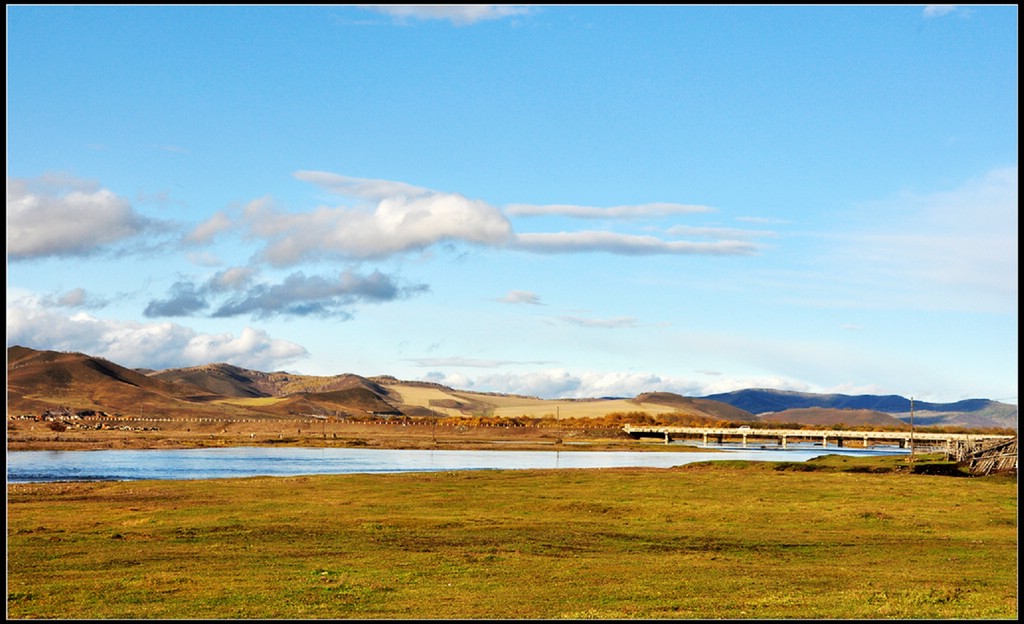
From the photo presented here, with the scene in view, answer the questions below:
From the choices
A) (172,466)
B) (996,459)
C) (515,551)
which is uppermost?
(996,459)

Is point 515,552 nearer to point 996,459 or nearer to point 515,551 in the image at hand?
point 515,551

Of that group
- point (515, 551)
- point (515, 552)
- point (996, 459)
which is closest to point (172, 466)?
point (996, 459)

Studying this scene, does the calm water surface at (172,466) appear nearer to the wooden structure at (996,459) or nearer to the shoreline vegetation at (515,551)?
the shoreline vegetation at (515,551)

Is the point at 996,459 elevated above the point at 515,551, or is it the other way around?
the point at 996,459

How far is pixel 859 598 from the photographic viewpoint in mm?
27844

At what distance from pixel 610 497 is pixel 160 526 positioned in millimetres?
27575

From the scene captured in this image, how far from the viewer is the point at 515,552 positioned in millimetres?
37781

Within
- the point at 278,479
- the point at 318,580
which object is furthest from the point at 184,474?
the point at 318,580

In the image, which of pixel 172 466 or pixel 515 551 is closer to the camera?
pixel 515 551

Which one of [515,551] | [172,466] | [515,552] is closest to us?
[515,552]

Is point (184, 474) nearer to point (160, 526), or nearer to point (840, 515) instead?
point (160, 526)

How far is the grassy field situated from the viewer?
1065 inches

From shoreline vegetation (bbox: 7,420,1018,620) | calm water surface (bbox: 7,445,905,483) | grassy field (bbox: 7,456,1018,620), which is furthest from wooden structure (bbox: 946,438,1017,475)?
calm water surface (bbox: 7,445,905,483)

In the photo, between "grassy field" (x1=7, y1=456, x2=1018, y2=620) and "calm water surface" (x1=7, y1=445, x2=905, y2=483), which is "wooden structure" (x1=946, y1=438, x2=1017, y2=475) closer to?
"grassy field" (x1=7, y1=456, x2=1018, y2=620)
